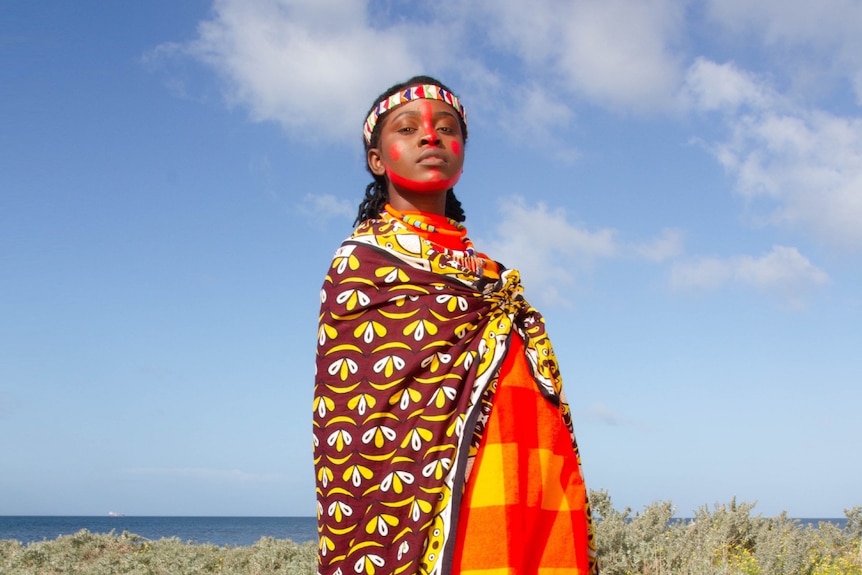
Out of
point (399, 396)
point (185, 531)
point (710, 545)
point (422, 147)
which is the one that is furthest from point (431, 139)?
point (185, 531)

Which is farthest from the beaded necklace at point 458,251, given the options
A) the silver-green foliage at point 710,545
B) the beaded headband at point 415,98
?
the silver-green foliage at point 710,545

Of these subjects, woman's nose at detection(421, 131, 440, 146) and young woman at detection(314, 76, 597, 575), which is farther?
woman's nose at detection(421, 131, 440, 146)

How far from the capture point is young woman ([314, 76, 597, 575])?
7.95 feet

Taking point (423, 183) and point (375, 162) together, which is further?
point (375, 162)

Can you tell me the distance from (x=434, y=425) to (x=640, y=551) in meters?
4.14

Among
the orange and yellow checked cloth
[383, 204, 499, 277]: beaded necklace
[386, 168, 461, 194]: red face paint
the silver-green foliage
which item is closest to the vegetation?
the silver-green foliage

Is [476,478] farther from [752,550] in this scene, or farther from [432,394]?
[752,550]

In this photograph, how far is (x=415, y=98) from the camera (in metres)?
3.05

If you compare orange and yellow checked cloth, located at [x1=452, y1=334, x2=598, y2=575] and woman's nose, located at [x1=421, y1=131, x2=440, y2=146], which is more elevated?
woman's nose, located at [x1=421, y1=131, x2=440, y2=146]

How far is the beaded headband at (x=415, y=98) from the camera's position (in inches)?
120

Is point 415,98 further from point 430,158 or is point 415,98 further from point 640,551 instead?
point 640,551

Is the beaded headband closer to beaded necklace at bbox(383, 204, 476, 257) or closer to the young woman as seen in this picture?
beaded necklace at bbox(383, 204, 476, 257)

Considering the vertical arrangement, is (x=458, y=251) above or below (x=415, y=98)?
below

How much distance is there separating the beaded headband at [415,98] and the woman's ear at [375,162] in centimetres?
8
